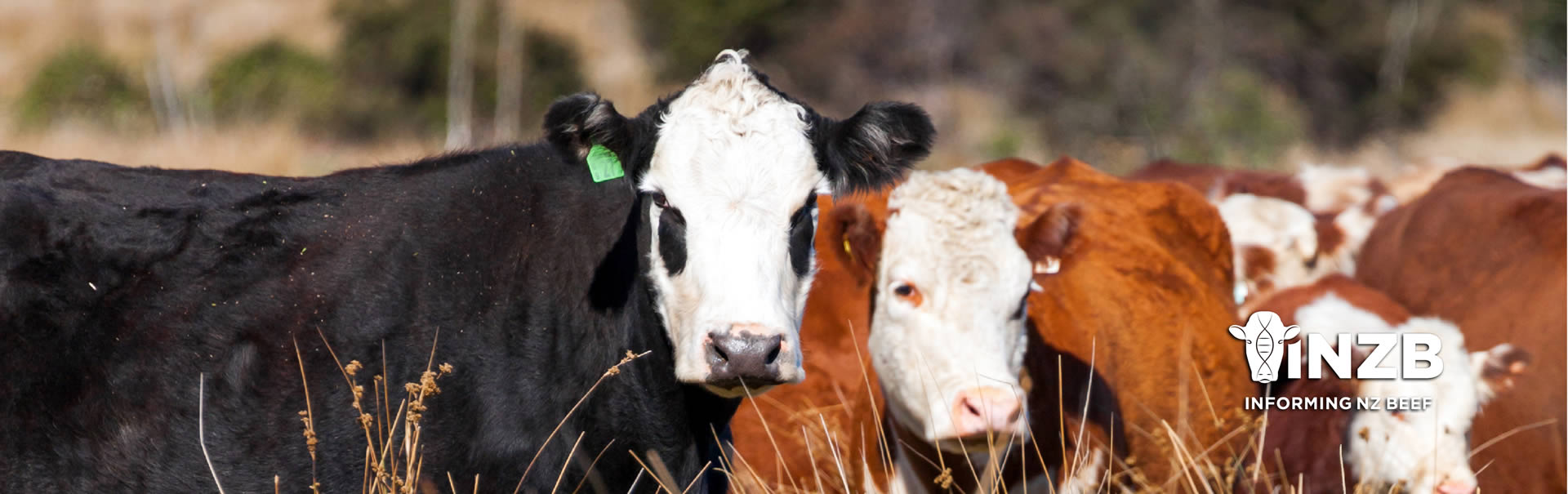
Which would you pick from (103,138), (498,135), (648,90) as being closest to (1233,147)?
(498,135)

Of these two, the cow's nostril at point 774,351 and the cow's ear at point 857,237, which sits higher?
the cow's ear at point 857,237

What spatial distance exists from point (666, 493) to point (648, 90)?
23.7 metres

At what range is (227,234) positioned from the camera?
411 cm

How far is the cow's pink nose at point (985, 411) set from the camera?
4207mm

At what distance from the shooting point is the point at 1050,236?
5.03 metres

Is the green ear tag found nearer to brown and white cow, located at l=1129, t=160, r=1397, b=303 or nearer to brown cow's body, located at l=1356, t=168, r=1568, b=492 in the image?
brown cow's body, located at l=1356, t=168, r=1568, b=492

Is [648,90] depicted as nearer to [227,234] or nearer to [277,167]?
[277,167]

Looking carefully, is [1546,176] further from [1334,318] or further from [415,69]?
[415,69]

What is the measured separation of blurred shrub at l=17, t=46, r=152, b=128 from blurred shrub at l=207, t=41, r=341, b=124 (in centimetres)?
127

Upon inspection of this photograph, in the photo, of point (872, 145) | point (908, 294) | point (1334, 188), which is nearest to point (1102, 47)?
point (1334, 188)

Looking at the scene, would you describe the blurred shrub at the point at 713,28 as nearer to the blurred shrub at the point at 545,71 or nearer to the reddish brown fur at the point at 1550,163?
the blurred shrub at the point at 545,71

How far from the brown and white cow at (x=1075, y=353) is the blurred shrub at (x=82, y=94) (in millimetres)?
11496

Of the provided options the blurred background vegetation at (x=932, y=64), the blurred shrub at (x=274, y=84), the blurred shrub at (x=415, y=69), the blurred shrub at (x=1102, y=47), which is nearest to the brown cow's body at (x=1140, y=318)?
the blurred background vegetation at (x=932, y=64)

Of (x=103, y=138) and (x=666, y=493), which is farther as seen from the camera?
(x=103, y=138)
